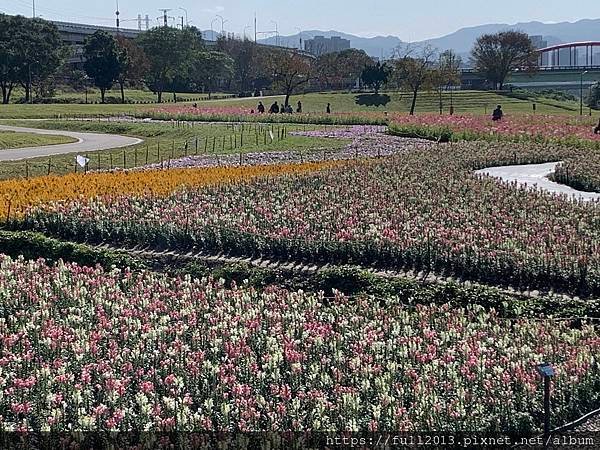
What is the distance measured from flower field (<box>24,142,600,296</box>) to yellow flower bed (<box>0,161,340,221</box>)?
62cm

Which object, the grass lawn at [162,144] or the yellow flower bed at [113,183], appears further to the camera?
the grass lawn at [162,144]

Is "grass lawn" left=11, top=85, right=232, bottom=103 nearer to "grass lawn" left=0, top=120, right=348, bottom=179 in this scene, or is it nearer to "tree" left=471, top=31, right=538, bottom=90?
"grass lawn" left=0, top=120, right=348, bottom=179

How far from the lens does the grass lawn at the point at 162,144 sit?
2331 centimetres

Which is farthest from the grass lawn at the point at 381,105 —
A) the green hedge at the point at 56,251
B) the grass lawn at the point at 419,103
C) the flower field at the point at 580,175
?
the green hedge at the point at 56,251

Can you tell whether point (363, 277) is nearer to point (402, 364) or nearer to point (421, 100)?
point (402, 364)

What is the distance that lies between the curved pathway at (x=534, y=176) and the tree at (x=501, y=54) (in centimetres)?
5790

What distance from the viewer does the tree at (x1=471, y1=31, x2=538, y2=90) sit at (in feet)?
252

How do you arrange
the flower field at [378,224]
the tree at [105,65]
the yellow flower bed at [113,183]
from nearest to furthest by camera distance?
the flower field at [378,224] → the yellow flower bed at [113,183] → the tree at [105,65]

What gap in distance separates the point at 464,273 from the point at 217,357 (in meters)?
4.16

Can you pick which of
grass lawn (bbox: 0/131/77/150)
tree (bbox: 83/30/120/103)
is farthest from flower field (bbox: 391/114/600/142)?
tree (bbox: 83/30/120/103)

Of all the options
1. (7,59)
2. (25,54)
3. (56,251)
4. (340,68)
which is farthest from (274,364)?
(340,68)

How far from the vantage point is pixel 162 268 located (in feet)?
37.7

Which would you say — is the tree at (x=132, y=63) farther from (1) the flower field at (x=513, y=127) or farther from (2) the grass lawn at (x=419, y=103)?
(1) the flower field at (x=513, y=127)

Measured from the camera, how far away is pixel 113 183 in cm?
1647
